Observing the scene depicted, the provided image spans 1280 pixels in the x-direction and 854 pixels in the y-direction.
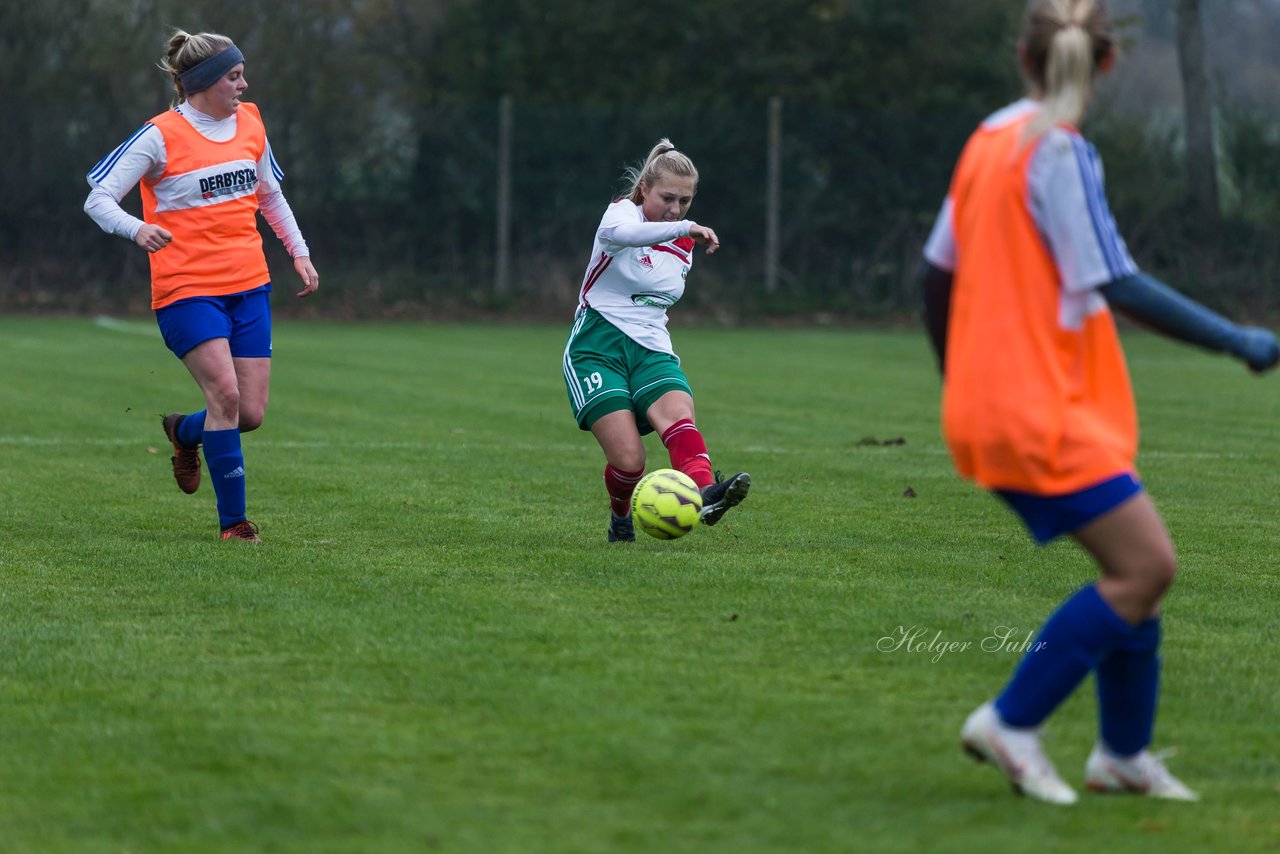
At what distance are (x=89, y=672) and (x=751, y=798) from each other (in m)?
2.14

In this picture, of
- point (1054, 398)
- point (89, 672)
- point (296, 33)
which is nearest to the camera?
point (1054, 398)

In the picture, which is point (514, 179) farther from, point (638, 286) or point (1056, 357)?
point (1056, 357)

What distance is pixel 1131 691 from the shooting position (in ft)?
12.7

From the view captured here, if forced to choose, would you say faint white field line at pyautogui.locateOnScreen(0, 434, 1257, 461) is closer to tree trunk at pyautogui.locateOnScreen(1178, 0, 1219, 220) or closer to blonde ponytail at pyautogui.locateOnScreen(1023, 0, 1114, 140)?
blonde ponytail at pyautogui.locateOnScreen(1023, 0, 1114, 140)

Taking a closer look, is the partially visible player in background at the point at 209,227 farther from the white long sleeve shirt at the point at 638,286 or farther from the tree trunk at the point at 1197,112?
the tree trunk at the point at 1197,112

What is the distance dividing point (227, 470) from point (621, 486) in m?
1.61

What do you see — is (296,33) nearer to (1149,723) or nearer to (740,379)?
(740,379)

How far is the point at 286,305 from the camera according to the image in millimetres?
27531

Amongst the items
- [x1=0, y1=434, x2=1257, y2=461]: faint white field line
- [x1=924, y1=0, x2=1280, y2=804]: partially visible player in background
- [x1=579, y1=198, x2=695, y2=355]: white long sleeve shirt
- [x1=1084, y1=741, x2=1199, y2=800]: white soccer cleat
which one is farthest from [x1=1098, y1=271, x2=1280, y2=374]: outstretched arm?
[x1=0, y1=434, x2=1257, y2=461]: faint white field line

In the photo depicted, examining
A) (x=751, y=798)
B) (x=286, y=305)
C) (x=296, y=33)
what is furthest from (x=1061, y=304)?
(x=296, y=33)

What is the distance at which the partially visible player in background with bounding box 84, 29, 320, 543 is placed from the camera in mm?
7289

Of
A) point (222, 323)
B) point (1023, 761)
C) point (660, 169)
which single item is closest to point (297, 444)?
point (222, 323)

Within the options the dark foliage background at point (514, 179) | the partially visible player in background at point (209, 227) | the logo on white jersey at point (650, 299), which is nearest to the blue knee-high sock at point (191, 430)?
the partially visible player in background at point (209, 227)

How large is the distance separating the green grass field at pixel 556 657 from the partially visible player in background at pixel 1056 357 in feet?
1.23
